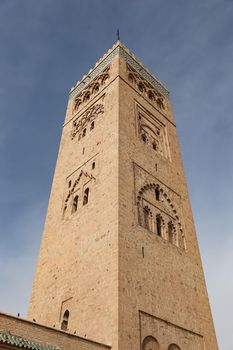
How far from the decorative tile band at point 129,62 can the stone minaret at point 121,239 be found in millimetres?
1025

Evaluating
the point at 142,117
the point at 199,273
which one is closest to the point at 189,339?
the point at 199,273

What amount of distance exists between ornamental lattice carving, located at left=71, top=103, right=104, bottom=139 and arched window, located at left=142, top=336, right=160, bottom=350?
737 cm

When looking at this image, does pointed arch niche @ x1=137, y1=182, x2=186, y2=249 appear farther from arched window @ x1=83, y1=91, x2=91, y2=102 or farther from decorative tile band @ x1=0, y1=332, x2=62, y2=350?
arched window @ x1=83, y1=91, x2=91, y2=102

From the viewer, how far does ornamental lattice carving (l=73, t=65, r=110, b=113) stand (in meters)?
13.8

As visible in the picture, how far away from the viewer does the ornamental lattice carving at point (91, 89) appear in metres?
13.8

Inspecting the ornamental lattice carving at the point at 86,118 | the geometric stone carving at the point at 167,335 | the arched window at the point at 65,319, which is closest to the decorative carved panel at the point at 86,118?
the ornamental lattice carving at the point at 86,118

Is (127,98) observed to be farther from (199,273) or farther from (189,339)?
(189,339)

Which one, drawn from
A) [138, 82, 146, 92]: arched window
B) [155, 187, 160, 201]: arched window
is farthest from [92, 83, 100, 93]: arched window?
[155, 187, 160, 201]: arched window

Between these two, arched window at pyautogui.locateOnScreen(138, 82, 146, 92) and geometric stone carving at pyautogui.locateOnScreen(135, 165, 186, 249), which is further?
arched window at pyautogui.locateOnScreen(138, 82, 146, 92)

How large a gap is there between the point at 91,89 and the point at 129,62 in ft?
6.09

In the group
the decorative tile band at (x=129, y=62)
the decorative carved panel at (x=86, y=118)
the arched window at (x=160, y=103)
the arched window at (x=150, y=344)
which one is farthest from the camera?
the arched window at (x=160, y=103)

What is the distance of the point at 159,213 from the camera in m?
9.90

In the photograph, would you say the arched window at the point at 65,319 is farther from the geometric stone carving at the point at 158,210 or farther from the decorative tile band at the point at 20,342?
the geometric stone carving at the point at 158,210

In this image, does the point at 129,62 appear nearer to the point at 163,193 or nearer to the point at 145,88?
the point at 145,88
